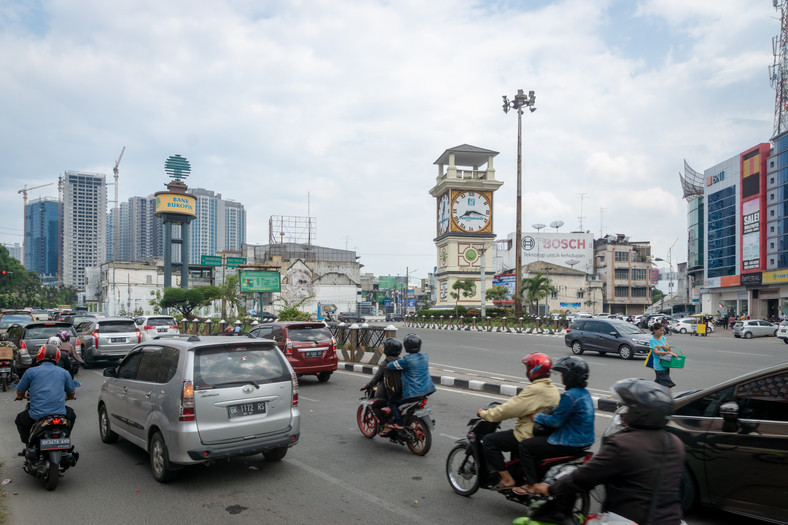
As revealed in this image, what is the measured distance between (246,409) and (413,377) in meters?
2.13

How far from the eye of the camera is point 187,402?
575cm

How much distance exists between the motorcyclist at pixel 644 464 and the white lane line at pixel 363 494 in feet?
8.04

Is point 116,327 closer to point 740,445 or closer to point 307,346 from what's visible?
point 307,346

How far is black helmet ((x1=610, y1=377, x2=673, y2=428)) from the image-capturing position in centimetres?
288

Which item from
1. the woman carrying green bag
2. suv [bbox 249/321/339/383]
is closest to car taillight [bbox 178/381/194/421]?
suv [bbox 249/321/339/383]

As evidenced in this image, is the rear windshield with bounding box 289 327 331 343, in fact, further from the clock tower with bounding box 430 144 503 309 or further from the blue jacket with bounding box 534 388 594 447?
the clock tower with bounding box 430 144 503 309

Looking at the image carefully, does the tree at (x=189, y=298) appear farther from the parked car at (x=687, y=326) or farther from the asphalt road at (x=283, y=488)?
the parked car at (x=687, y=326)

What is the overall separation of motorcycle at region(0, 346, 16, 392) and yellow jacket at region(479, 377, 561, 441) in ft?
41.4

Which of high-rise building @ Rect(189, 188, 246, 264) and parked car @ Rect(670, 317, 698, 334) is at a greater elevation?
high-rise building @ Rect(189, 188, 246, 264)

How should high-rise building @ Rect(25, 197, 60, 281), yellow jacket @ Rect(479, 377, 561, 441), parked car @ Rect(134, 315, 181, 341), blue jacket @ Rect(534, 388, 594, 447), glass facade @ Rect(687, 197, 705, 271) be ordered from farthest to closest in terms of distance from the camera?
high-rise building @ Rect(25, 197, 60, 281) → glass facade @ Rect(687, 197, 705, 271) → parked car @ Rect(134, 315, 181, 341) → yellow jacket @ Rect(479, 377, 561, 441) → blue jacket @ Rect(534, 388, 594, 447)

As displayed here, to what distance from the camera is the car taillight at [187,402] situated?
18.8ft

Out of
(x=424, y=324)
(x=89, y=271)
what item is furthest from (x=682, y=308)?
(x=89, y=271)

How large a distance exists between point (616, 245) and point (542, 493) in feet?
278

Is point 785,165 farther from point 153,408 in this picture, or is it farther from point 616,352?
point 153,408
